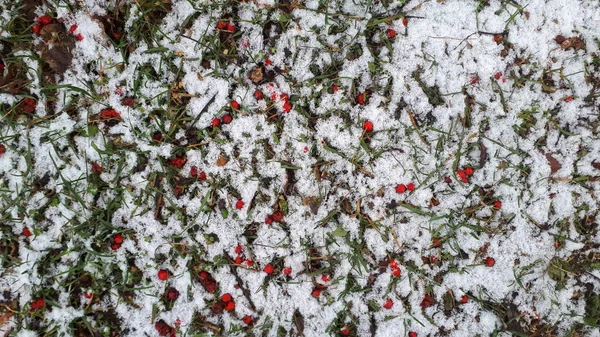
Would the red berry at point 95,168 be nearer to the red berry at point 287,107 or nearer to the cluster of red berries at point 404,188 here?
the red berry at point 287,107

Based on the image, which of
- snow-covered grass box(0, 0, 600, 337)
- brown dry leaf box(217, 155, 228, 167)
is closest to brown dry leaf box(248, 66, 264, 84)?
snow-covered grass box(0, 0, 600, 337)

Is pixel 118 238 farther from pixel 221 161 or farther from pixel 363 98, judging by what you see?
pixel 363 98

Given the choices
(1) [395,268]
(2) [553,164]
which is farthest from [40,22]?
(2) [553,164]

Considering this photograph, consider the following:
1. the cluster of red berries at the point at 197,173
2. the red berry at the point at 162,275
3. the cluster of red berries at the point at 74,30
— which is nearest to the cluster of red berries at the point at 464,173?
the cluster of red berries at the point at 197,173

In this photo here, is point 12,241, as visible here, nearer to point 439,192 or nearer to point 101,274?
point 101,274

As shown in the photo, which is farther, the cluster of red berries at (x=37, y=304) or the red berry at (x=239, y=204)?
the red berry at (x=239, y=204)

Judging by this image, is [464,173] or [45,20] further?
[464,173]
